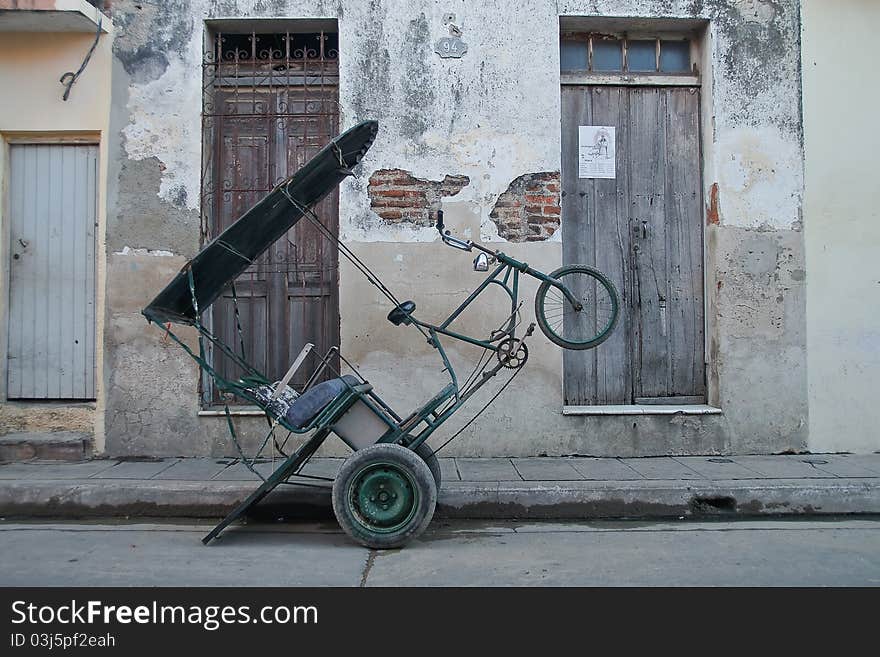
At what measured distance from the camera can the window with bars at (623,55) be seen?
7465 millimetres

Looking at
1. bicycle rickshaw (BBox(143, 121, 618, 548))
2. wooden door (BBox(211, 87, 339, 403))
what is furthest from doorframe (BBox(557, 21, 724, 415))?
bicycle rickshaw (BBox(143, 121, 618, 548))

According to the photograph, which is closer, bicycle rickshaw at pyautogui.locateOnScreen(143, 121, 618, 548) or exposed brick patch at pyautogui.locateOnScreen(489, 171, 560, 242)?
bicycle rickshaw at pyautogui.locateOnScreen(143, 121, 618, 548)

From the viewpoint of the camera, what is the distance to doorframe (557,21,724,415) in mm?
7172

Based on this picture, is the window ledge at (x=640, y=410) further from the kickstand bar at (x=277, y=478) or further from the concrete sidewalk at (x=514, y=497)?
the kickstand bar at (x=277, y=478)

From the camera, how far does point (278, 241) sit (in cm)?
729

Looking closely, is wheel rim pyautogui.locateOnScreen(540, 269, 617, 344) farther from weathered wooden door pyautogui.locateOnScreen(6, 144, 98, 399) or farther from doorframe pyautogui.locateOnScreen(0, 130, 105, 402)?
weathered wooden door pyautogui.locateOnScreen(6, 144, 98, 399)

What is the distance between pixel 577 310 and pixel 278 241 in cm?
317

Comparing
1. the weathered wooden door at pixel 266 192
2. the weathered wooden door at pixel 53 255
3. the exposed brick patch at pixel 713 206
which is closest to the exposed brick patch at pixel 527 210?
Answer: the exposed brick patch at pixel 713 206

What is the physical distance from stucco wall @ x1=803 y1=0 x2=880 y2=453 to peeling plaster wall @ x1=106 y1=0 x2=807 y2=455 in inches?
9.4

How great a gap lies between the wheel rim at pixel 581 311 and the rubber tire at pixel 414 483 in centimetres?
147

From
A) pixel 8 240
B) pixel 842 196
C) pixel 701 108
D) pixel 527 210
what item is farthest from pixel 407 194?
pixel 842 196

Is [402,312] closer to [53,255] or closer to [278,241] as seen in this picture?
[278,241]
